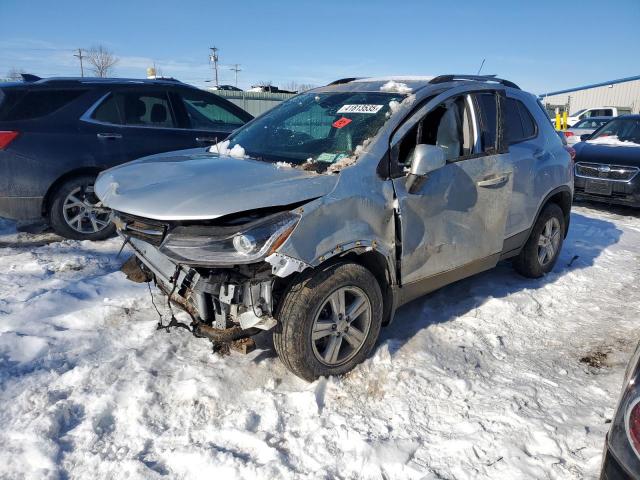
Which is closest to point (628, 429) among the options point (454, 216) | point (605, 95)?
point (454, 216)

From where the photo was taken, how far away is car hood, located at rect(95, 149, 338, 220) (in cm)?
258

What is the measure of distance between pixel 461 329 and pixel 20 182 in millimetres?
4507

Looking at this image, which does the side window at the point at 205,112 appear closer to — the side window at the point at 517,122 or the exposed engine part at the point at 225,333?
the side window at the point at 517,122

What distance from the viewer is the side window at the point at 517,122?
4271 millimetres

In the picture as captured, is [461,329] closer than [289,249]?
No

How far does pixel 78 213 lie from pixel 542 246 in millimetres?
4967

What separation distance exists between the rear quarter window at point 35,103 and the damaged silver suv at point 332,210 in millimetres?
2359

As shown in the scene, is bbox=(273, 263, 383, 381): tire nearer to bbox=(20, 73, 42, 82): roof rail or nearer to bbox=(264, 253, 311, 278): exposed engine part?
bbox=(264, 253, 311, 278): exposed engine part

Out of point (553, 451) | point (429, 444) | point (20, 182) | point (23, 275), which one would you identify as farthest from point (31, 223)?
point (553, 451)

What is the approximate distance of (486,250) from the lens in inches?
157

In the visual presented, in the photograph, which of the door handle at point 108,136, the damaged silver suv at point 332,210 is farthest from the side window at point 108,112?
the damaged silver suv at point 332,210

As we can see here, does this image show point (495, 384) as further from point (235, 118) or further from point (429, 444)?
point (235, 118)

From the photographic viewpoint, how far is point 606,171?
27.2 feet

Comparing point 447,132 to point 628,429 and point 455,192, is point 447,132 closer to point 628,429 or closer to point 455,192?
point 455,192
